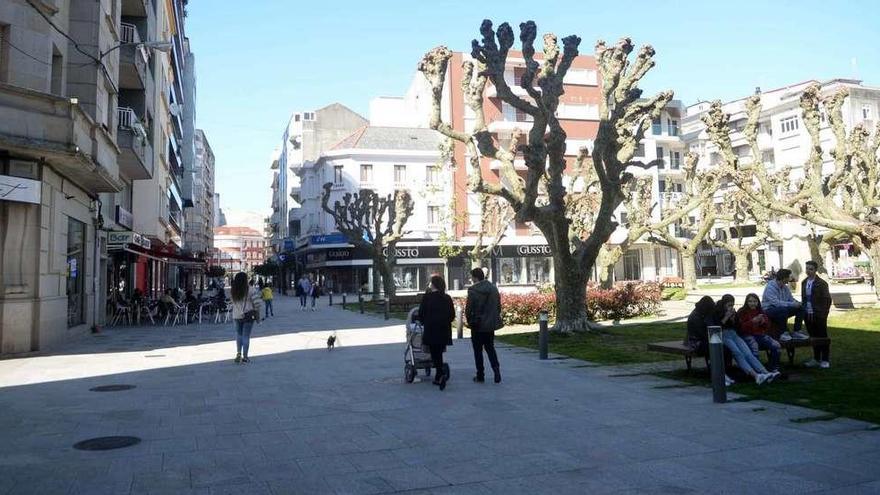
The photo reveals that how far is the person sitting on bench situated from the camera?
1027 cm

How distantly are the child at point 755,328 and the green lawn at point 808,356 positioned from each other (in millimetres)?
433

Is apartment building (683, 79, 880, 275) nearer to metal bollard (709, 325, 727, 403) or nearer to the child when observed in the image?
the child

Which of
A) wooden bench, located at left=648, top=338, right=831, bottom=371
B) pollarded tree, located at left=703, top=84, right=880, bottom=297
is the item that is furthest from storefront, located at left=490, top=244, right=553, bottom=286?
wooden bench, located at left=648, top=338, right=831, bottom=371

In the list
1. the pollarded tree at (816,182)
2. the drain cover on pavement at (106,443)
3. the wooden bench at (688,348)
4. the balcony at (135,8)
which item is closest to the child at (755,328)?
the wooden bench at (688,348)

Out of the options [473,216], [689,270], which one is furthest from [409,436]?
[473,216]

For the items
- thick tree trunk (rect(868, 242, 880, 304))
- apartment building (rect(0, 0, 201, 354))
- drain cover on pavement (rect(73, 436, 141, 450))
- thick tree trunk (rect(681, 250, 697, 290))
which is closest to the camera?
drain cover on pavement (rect(73, 436, 141, 450))

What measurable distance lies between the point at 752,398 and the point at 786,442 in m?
2.18

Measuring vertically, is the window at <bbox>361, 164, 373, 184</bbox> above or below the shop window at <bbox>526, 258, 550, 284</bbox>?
above

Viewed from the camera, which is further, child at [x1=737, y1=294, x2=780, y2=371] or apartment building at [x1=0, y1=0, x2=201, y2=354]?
apartment building at [x1=0, y1=0, x2=201, y2=354]

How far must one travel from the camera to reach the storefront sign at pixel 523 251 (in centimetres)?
5313

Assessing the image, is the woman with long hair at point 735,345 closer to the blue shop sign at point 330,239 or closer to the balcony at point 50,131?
the balcony at point 50,131

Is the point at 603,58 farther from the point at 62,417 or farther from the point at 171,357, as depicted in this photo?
the point at 62,417

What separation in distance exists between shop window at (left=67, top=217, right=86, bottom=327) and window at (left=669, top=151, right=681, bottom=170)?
54875 millimetres

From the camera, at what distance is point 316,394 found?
8.59 meters
